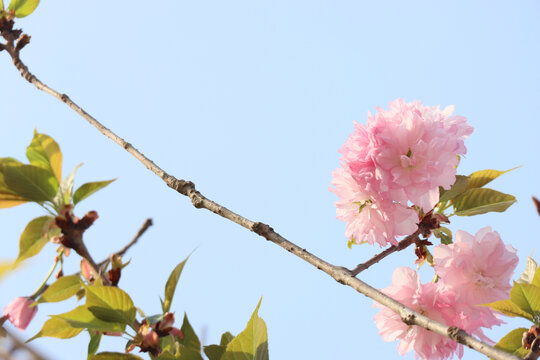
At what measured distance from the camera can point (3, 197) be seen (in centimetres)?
95

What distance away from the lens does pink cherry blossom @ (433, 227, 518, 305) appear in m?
1.08

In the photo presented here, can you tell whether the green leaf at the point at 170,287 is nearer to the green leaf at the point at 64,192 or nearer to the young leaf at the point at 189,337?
the young leaf at the point at 189,337

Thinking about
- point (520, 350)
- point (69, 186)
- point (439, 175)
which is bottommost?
point (69, 186)

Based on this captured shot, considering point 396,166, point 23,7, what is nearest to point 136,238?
point 396,166

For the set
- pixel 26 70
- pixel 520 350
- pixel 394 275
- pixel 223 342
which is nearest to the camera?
pixel 520 350

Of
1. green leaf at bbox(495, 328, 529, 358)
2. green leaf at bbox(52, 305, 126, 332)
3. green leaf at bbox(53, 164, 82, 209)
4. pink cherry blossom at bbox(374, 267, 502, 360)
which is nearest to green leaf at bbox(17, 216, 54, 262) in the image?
green leaf at bbox(53, 164, 82, 209)

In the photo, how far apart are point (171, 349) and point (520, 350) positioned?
2.04ft

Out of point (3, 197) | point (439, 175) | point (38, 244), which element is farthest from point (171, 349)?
point (439, 175)

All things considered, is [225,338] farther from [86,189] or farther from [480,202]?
[480,202]

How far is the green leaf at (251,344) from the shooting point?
869 millimetres

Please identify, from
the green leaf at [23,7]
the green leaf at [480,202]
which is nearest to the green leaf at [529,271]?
the green leaf at [480,202]

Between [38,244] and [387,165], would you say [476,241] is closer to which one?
[387,165]

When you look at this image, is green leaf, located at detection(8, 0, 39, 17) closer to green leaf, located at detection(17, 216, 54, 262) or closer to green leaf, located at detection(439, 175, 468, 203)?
green leaf, located at detection(17, 216, 54, 262)

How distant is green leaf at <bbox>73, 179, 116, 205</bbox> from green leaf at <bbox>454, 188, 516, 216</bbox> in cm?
77
